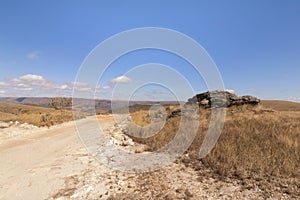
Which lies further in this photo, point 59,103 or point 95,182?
point 59,103

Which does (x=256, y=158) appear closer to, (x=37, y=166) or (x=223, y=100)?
(x=37, y=166)

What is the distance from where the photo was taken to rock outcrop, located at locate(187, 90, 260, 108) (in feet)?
63.7

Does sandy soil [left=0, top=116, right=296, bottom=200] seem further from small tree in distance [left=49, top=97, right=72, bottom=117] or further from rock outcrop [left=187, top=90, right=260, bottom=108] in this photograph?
small tree in distance [left=49, top=97, right=72, bottom=117]

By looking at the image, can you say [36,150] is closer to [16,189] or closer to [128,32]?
[16,189]

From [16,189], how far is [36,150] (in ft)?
15.8

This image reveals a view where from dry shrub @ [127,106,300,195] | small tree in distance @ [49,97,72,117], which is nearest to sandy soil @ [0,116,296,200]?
dry shrub @ [127,106,300,195]

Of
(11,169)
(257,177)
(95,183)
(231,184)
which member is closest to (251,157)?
(257,177)

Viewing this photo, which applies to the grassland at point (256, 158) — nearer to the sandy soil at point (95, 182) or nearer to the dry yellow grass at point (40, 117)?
the sandy soil at point (95, 182)

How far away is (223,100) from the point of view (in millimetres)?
19859

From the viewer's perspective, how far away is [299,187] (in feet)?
15.2

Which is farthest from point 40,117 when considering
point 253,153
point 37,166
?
point 253,153

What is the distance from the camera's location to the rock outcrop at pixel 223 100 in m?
19.4

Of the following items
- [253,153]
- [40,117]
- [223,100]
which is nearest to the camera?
[253,153]

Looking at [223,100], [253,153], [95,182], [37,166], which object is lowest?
[37,166]
